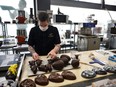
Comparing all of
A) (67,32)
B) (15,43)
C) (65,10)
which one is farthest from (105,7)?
(15,43)

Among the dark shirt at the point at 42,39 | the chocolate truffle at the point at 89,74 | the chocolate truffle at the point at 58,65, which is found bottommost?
the chocolate truffle at the point at 89,74

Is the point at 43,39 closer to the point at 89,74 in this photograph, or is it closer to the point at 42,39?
the point at 42,39

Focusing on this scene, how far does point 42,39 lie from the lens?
6.26 feet

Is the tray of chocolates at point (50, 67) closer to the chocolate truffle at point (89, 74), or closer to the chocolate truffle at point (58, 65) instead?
the chocolate truffle at point (58, 65)

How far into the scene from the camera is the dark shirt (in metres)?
1.88

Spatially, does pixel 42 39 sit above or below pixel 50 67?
above

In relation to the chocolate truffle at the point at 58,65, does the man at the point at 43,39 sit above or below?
above

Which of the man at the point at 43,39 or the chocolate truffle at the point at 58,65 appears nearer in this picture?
the chocolate truffle at the point at 58,65

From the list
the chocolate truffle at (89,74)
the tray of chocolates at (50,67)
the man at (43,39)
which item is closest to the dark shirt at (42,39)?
the man at (43,39)

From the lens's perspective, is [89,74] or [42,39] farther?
[42,39]

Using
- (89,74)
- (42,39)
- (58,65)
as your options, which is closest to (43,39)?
(42,39)

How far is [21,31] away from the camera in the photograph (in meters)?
3.12

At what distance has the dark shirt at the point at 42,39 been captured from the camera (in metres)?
1.88

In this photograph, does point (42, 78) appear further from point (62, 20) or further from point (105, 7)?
point (105, 7)
